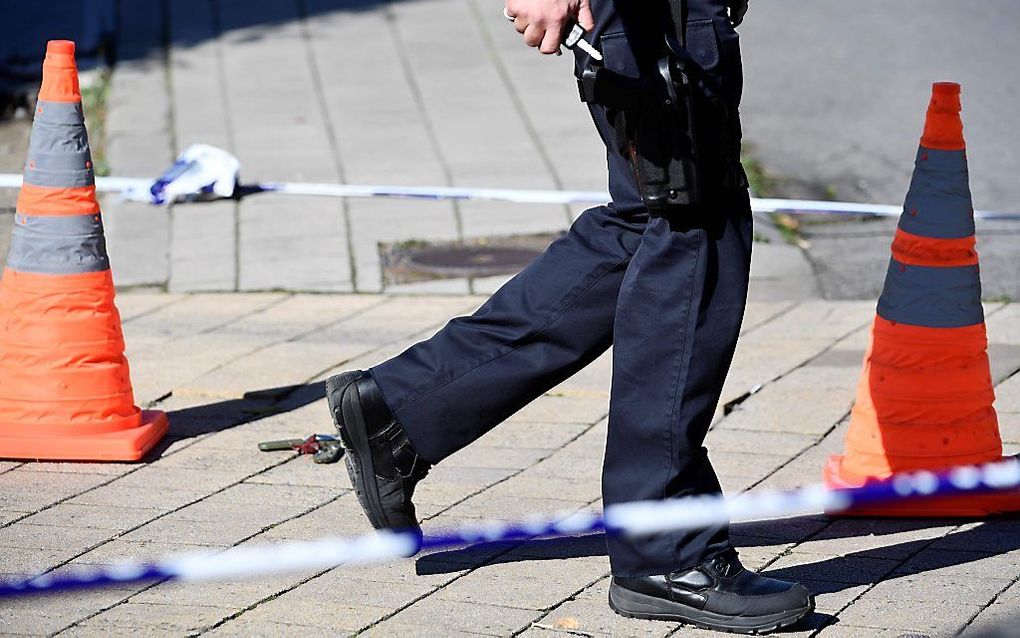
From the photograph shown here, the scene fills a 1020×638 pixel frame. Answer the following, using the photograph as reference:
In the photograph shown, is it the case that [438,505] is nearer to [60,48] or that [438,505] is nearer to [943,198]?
[943,198]

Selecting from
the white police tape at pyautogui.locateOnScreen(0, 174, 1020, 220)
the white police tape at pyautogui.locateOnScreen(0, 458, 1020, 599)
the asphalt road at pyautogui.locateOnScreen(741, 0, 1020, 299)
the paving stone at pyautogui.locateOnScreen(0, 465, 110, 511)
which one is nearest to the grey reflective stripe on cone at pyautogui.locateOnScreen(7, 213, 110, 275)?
the paving stone at pyautogui.locateOnScreen(0, 465, 110, 511)

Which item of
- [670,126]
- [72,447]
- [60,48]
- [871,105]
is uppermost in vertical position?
[670,126]

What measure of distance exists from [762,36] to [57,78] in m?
7.34

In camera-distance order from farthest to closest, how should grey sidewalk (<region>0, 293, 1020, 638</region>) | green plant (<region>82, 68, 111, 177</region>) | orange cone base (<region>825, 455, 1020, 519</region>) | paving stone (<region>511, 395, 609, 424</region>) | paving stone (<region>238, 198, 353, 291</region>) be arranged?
green plant (<region>82, 68, 111, 177</region>) → paving stone (<region>238, 198, 353, 291</region>) → paving stone (<region>511, 395, 609, 424</region>) → orange cone base (<region>825, 455, 1020, 519</region>) → grey sidewalk (<region>0, 293, 1020, 638</region>)

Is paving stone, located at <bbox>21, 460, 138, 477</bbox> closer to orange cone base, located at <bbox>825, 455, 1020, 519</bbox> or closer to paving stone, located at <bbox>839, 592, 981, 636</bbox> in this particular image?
orange cone base, located at <bbox>825, 455, 1020, 519</bbox>

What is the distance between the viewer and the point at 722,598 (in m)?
3.25

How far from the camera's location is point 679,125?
310 centimetres

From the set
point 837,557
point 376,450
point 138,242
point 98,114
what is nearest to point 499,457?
point 376,450

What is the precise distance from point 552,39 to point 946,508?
A: 1.60 m

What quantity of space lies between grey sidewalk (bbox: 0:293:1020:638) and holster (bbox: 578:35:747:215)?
0.93 m

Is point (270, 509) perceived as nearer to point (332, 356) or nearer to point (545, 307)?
point (545, 307)

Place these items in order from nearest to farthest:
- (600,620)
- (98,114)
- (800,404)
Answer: (600,620)
(800,404)
(98,114)

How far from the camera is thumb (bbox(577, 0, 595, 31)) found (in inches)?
123

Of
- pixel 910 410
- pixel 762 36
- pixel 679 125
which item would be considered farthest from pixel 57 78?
pixel 762 36
